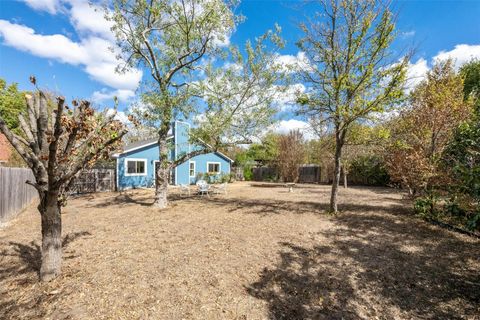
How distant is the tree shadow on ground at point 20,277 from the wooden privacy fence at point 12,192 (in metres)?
3.09

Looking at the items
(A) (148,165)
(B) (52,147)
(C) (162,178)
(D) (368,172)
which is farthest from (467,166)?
(A) (148,165)

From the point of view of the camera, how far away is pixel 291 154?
2567 centimetres

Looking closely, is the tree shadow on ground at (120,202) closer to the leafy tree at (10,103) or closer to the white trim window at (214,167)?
the white trim window at (214,167)

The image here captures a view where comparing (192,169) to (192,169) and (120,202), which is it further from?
(120,202)

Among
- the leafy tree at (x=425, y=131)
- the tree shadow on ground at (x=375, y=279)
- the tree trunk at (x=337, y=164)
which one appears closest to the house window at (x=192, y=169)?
the tree trunk at (x=337, y=164)

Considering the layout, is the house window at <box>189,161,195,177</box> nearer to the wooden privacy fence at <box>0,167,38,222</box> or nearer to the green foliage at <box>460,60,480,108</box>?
the wooden privacy fence at <box>0,167,38,222</box>

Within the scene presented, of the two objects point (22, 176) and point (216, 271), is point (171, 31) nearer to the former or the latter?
point (22, 176)

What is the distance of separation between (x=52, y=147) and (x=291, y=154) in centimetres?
2382

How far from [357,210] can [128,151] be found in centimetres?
1643

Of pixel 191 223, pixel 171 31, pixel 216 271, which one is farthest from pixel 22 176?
pixel 216 271

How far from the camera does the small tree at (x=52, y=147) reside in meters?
3.55

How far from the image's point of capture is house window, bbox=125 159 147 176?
1908 centimetres

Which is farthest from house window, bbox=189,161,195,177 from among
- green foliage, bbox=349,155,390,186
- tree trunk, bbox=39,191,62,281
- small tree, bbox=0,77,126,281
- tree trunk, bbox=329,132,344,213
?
tree trunk, bbox=39,191,62,281

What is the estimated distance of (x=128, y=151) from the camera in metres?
18.6
